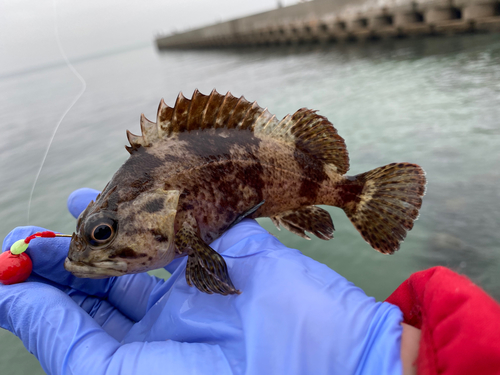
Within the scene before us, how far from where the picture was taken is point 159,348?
1644mm

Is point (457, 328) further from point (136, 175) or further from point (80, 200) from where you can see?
point (80, 200)

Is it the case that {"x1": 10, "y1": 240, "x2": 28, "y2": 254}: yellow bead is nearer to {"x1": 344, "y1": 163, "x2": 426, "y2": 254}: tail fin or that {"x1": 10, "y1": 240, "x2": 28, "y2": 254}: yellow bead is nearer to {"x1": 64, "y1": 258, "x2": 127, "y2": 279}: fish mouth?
{"x1": 64, "y1": 258, "x2": 127, "y2": 279}: fish mouth

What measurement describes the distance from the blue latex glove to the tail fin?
2.23ft

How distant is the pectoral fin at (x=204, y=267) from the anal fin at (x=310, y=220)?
2.37ft

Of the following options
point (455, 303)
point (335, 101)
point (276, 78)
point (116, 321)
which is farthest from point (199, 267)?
point (276, 78)

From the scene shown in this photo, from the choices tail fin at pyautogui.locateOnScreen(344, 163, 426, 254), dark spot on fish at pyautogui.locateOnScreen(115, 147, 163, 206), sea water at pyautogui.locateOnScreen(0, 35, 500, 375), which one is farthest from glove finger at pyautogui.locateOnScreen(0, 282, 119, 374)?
tail fin at pyautogui.locateOnScreen(344, 163, 426, 254)

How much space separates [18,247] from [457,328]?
7.54ft

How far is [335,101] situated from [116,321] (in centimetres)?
672

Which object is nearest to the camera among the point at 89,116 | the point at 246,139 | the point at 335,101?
the point at 246,139

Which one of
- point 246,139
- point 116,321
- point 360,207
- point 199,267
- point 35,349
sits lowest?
point 116,321

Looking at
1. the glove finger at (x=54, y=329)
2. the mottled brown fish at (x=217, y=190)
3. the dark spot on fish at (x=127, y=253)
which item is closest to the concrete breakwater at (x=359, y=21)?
the mottled brown fish at (x=217, y=190)

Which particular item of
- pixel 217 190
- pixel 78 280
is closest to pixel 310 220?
pixel 217 190

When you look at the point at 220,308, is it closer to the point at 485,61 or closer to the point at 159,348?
the point at 159,348

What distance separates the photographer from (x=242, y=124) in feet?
6.88
